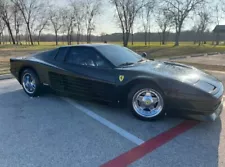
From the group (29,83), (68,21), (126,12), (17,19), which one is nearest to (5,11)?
(17,19)

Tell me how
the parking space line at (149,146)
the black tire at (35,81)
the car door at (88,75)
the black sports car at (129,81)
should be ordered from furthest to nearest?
1. the black tire at (35,81)
2. the car door at (88,75)
3. the black sports car at (129,81)
4. the parking space line at (149,146)

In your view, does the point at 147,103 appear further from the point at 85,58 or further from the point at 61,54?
the point at 61,54

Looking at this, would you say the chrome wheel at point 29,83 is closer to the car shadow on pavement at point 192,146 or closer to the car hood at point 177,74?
the car shadow on pavement at point 192,146

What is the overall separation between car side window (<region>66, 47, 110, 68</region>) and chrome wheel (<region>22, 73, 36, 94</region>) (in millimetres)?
1244

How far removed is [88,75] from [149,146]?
1792 mm

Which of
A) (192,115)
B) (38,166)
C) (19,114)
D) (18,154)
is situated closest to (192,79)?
(192,115)

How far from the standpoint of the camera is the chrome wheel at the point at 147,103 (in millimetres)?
3283

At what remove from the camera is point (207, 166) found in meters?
2.22

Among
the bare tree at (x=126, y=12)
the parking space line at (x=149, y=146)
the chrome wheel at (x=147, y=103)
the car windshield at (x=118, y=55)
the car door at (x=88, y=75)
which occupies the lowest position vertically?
the parking space line at (x=149, y=146)

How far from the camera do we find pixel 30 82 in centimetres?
487

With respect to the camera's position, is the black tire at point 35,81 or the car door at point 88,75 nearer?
the car door at point 88,75

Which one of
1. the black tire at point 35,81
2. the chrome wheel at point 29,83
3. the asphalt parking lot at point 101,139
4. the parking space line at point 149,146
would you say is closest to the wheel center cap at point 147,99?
the asphalt parking lot at point 101,139

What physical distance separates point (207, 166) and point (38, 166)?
6.31 feet

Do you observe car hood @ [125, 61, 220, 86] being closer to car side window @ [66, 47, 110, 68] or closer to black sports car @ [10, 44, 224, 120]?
black sports car @ [10, 44, 224, 120]
